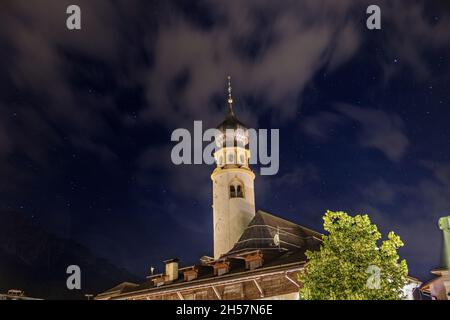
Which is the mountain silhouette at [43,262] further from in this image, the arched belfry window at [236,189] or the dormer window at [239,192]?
the dormer window at [239,192]

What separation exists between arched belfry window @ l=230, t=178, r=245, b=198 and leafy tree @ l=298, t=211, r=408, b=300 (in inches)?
1430

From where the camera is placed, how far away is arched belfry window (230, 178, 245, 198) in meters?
64.0

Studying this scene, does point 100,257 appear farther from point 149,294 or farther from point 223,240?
point 149,294

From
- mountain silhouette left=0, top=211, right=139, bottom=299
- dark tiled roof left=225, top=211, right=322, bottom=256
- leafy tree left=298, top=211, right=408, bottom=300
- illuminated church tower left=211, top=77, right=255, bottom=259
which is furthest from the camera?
mountain silhouette left=0, top=211, right=139, bottom=299

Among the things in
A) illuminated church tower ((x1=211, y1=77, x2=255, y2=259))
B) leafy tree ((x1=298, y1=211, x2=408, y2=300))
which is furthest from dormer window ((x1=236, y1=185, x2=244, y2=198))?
leafy tree ((x1=298, y1=211, x2=408, y2=300))

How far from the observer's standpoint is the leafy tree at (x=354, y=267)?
25.7 meters

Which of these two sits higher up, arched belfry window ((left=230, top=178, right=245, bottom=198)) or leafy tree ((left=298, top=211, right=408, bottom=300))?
arched belfry window ((left=230, top=178, right=245, bottom=198))

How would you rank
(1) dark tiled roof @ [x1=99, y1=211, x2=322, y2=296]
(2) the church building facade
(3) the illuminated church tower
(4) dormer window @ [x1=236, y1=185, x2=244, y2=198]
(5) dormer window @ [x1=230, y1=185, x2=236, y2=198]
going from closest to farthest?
(2) the church building facade, (1) dark tiled roof @ [x1=99, y1=211, x2=322, y2=296], (3) the illuminated church tower, (4) dormer window @ [x1=236, y1=185, x2=244, y2=198], (5) dormer window @ [x1=230, y1=185, x2=236, y2=198]

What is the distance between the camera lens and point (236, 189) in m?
64.2

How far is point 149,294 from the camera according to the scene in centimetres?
4331

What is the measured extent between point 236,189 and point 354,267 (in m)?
38.7

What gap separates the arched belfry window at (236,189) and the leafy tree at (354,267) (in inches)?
1430

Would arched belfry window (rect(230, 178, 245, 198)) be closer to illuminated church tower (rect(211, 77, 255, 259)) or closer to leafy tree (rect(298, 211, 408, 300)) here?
illuminated church tower (rect(211, 77, 255, 259))

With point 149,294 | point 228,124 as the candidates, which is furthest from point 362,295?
point 228,124
